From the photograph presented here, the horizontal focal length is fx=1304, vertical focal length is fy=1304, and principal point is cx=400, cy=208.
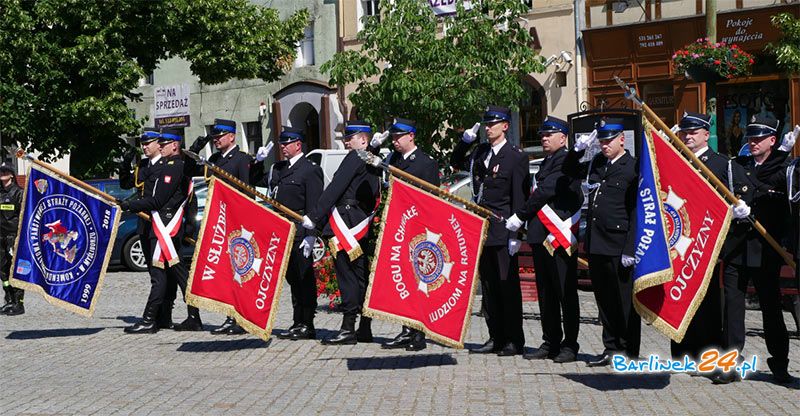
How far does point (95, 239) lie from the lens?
1253 cm

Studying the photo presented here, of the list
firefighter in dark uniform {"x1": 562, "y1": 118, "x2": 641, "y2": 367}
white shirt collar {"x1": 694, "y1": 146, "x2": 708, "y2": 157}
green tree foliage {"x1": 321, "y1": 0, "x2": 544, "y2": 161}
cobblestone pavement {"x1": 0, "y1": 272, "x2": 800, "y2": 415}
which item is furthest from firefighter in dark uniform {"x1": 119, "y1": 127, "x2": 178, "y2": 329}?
green tree foliage {"x1": 321, "y1": 0, "x2": 544, "y2": 161}

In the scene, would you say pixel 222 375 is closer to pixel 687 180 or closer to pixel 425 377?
pixel 425 377

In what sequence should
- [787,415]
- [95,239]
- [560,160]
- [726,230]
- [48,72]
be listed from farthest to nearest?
[48,72]
[95,239]
[560,160]
[726,230]
[787,415]

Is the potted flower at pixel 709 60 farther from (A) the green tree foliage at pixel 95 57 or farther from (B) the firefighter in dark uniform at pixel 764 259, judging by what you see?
(B) the firefighter in dark uniform at pixel 764 259

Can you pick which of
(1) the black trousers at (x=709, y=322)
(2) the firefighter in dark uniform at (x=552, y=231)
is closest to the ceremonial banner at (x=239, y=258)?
(2) the firefighter in dark uniform at (x=552, y=231)

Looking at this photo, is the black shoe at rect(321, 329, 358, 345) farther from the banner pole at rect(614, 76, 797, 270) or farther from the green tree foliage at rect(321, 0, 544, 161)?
the green tree foliage at rect(321, 0, 544, 161)

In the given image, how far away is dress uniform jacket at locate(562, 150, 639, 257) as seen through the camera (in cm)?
954

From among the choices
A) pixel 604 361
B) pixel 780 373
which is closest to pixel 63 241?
pixel 604 361

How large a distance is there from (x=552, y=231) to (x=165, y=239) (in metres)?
4.11

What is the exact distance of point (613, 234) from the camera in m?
9.57

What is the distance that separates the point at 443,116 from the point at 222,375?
33.1ft

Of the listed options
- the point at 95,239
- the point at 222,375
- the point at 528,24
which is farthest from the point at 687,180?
the point at 528,24

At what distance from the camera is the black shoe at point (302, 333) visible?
11961mm

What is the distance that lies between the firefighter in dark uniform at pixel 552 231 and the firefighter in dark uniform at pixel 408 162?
0.96 m
